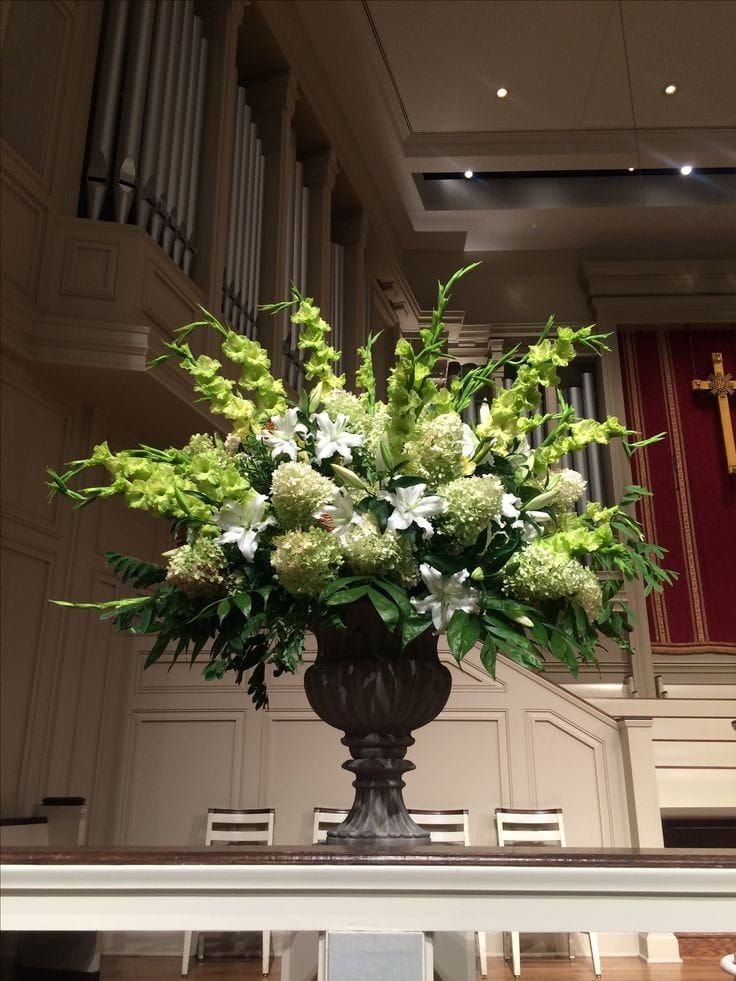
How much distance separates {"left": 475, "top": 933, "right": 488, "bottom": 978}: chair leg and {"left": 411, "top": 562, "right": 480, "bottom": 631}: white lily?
3.30 metres

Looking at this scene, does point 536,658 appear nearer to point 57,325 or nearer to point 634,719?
point 57,325

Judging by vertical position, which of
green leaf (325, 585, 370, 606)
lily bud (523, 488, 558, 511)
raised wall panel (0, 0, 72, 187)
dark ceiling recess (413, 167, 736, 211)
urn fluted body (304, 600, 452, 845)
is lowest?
urn fluted body (304, 600, 452, 845)

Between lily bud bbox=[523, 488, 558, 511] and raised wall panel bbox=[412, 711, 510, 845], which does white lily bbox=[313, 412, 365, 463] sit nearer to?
lily bud bbox=[523, 488, 558, 511]

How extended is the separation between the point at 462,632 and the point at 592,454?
8.13 m

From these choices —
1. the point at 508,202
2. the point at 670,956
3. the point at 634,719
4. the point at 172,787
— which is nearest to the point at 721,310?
the point at 508,202

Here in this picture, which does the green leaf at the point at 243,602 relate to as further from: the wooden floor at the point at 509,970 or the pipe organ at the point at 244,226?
the pipe organ at the point at 244,226

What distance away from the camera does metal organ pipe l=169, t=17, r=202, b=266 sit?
479 centimetres

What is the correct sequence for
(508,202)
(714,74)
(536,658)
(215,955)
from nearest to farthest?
1. (536,658)
2. (215,955)
3. (714,74)
4. (508,202)

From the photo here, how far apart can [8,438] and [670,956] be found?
4018mm

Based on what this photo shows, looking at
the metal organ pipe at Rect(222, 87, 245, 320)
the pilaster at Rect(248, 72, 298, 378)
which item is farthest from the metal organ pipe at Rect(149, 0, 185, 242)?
the pilaster at Rect(248, 72, 298, 378)

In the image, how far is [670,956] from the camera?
419 cm

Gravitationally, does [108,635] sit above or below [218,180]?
below

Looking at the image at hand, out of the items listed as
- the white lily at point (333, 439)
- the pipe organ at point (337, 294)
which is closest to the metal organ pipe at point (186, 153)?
the pipe organ at point (337, 294)

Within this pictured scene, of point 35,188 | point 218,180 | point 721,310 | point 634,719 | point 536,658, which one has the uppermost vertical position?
point 721,310
